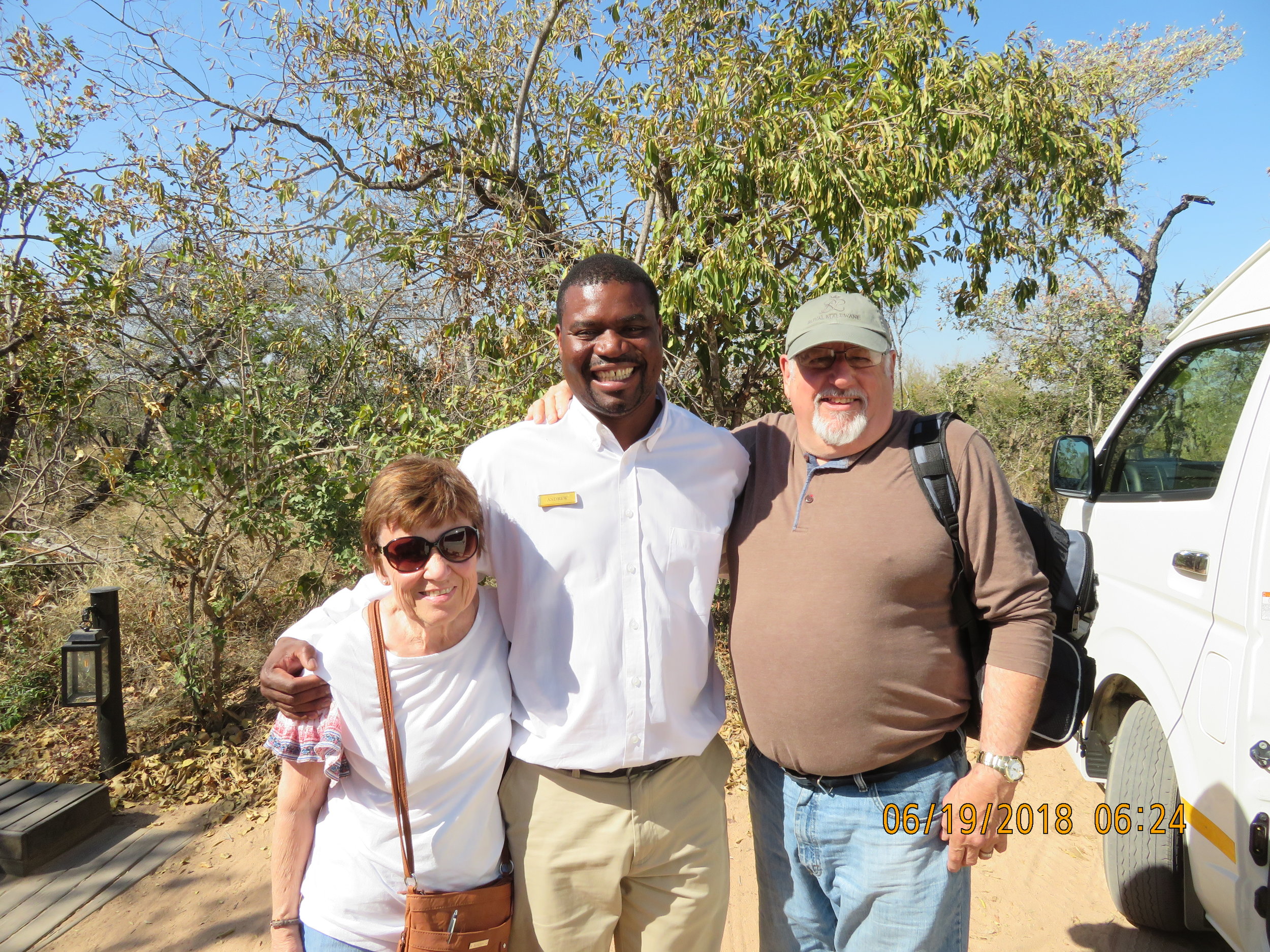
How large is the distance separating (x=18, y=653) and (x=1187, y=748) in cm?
681

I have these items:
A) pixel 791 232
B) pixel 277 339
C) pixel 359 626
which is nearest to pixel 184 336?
pixel 277 339

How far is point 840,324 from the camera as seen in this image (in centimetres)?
202

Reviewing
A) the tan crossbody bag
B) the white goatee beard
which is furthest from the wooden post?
the white goatee beard

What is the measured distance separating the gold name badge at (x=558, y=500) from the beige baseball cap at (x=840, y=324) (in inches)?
28.2

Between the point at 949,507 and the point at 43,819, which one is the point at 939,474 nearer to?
the point at 949,507

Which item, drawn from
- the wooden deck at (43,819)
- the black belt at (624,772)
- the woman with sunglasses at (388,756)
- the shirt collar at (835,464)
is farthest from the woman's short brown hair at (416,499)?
the wooden deck at (43,819)

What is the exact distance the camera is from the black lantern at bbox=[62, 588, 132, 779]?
449 cm

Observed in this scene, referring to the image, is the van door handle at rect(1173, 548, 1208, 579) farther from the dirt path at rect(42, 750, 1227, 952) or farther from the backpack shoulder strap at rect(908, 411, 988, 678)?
the dirt path at rect(42, 750, 1227, 952)

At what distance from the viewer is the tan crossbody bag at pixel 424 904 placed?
5.58ft

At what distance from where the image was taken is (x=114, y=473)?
4707 mm

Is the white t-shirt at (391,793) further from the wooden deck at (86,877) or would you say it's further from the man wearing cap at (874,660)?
the wooden deck at (86,877)

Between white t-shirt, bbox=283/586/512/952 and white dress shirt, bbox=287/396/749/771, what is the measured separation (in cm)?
14

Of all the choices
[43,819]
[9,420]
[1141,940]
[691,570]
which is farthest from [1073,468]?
[9,420]

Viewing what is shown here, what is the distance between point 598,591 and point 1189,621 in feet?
6.56
